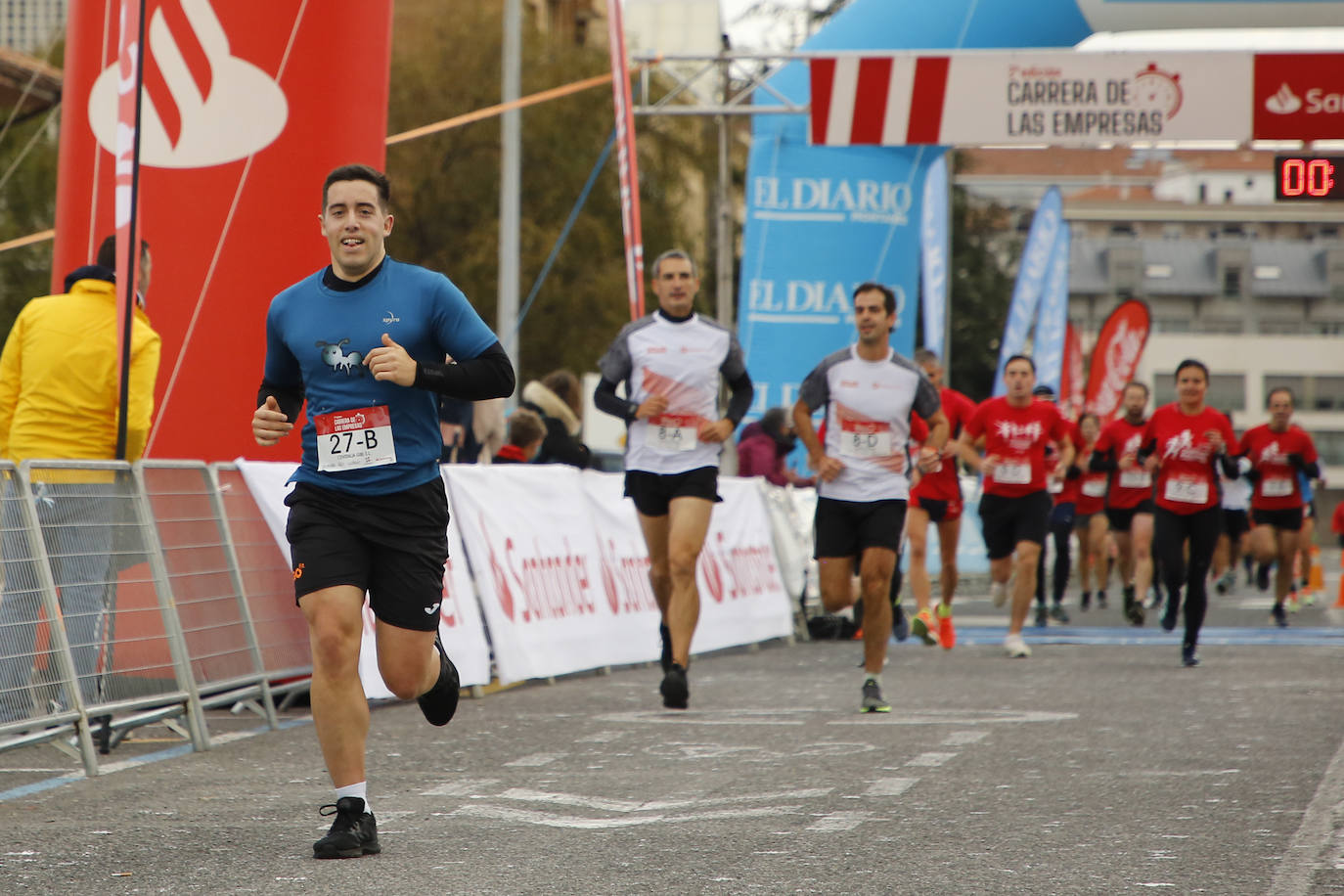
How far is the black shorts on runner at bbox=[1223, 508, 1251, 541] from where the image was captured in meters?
23.7

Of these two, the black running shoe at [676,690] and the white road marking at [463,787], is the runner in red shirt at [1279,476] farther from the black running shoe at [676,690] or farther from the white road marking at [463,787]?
the white road marking at [463,787]

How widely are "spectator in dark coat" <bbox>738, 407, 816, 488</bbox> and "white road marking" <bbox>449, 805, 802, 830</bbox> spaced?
11.2 meters

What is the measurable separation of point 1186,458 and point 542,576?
171 inches

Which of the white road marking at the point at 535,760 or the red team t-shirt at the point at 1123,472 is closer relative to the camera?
the white road marking at the point at 535,760

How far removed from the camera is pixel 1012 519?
14625mm

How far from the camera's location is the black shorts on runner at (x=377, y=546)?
5.70 meters

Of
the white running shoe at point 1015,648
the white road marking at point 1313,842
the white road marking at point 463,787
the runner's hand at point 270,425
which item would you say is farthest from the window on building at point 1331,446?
the runner's hand at point 270,425

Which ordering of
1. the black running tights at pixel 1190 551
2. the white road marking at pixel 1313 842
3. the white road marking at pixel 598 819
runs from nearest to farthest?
1. the white road marking at pixel 1313 842
2. the white road marking at pixel 598 819
3. the black running tights at pixel 1190 551

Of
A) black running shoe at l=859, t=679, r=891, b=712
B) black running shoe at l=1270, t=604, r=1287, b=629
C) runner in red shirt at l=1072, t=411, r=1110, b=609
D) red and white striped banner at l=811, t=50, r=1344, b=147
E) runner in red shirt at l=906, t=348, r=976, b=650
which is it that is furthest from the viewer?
runner in red shirt at l=1072, t=411, r=1110, b=609

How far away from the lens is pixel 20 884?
5.17 metres

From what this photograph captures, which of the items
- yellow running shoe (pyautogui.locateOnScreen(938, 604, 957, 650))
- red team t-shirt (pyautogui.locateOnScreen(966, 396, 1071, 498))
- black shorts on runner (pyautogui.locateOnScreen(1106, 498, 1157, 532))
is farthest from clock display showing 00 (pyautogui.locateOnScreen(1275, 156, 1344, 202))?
black shorts on runner (pyautogui.locateOnScreen(1106, 498, 1157, 532))

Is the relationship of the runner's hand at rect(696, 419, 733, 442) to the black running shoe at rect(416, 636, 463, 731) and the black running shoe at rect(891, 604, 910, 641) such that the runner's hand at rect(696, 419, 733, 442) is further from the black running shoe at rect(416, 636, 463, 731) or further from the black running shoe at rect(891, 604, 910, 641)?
the black running shoe at rect(891, 604, 910, 641)

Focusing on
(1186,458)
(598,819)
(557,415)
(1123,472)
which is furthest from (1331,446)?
(598,819)

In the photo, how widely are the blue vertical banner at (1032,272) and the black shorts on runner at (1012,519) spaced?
11.5 metres
